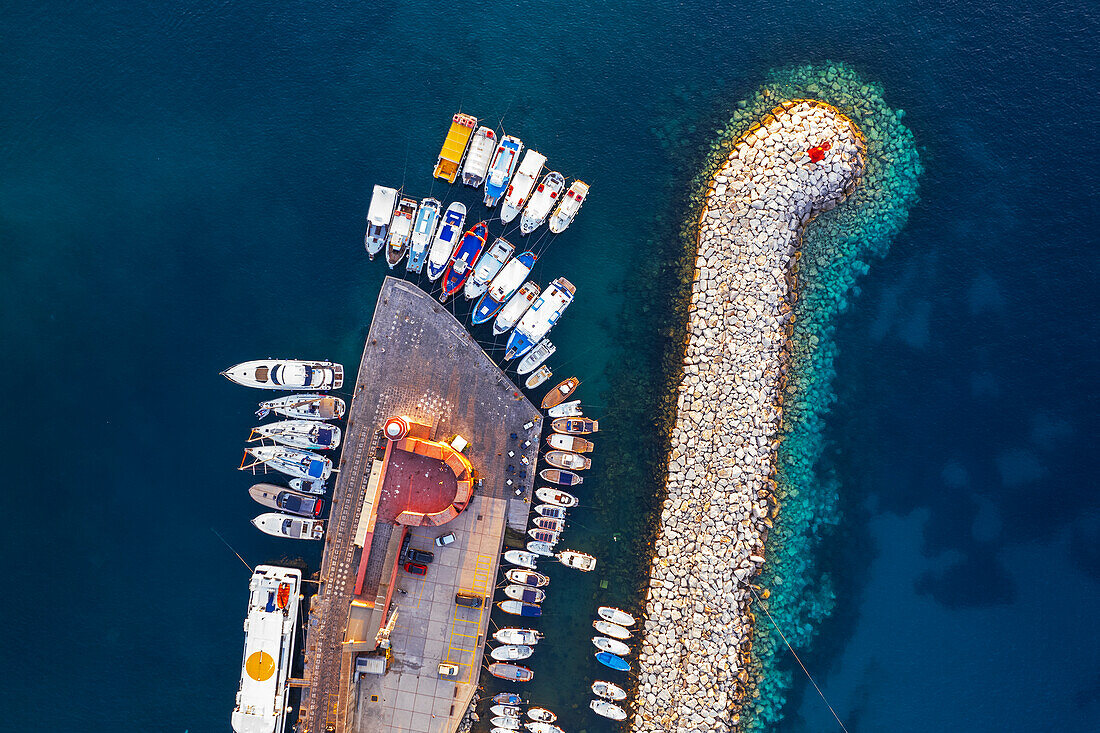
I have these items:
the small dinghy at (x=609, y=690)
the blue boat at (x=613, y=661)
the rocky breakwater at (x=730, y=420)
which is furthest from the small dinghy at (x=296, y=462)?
the rocky breakwater at (x=730, y=420)

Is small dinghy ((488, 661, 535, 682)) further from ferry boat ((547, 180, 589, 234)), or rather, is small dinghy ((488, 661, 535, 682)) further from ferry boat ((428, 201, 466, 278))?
ferry boat ((547, 180, 589, 234))

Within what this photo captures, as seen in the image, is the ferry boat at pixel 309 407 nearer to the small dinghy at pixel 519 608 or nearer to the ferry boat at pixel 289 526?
the ferry boat at pixel 289 526

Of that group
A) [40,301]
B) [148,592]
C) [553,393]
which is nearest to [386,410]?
[553,393]

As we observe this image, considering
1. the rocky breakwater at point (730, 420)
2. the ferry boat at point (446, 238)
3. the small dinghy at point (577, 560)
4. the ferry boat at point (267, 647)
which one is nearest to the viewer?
the rocky breakwater at point (730, 420)

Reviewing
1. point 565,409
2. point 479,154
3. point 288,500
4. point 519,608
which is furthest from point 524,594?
point 479,154

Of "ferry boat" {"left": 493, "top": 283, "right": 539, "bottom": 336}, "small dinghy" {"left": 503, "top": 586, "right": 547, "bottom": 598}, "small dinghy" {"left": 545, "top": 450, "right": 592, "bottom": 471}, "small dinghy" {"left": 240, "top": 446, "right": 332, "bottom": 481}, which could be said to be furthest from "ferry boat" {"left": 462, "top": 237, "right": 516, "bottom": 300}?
"small dinghy" {"left": 503, "top": 586, "right": 547, "bottom": 598}
